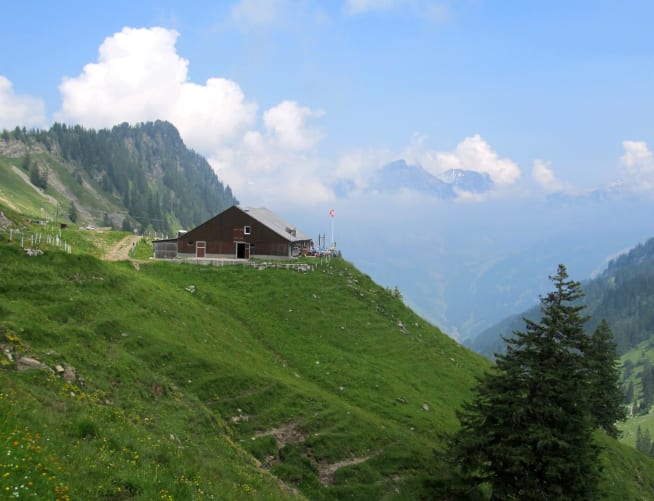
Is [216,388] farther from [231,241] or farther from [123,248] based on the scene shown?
[123,248]

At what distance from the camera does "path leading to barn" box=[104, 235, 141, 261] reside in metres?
63.1

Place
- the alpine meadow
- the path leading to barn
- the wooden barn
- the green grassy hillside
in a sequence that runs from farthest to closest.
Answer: the wooden barn < the path leading to barn < the alpine meadow < the green grassy hillside

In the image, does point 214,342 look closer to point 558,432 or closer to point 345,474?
point 345,474

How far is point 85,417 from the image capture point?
16.0 m

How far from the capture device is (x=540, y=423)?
24.8 metres

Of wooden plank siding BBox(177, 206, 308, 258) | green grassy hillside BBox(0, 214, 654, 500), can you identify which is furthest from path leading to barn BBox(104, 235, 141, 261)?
green grassy hillside BBox(0, 214, 654, 500)

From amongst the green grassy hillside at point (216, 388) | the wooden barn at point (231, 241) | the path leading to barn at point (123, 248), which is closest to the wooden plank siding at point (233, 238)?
the wooden barn at point (231, 241)

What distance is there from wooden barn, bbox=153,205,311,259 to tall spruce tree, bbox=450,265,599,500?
4562cm

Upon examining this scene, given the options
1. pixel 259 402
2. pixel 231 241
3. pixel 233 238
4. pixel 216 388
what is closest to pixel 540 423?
pixel 259 402

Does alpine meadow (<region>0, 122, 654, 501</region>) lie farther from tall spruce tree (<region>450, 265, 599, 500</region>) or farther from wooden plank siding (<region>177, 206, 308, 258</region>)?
wooden plank siding (<region>177, 206, 308, 258</region>)

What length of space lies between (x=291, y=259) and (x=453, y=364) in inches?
1062

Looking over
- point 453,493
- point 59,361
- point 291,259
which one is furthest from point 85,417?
point 291,259

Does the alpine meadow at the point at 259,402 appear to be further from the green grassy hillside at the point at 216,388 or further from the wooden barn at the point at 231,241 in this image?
the wooden barn at the point at 231,241

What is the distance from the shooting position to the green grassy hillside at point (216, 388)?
14.7m
